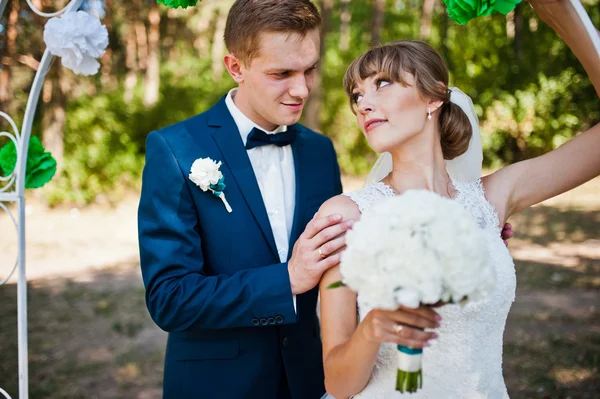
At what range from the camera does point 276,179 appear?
8.98ft

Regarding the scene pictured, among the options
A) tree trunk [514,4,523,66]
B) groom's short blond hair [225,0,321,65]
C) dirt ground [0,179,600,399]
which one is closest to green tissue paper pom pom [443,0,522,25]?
groom's short blond hair [225,0,321,65]

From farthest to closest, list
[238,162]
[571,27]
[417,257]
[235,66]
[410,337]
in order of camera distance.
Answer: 1. [235,66]
2. [238,162]
3. [571,27]
4. [410,337]
5. [417,257]

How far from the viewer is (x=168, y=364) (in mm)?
2615

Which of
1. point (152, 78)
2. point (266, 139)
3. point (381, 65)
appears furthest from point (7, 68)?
point (381, 65)

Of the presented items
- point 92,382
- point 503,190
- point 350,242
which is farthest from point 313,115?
point 350,242

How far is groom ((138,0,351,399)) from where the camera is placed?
231 centimetres

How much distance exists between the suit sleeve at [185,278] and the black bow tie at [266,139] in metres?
0.36

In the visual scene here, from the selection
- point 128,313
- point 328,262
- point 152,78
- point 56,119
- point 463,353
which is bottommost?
point 128,313

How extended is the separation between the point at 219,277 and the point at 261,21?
1058 millimetres

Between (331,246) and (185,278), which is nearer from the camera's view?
(331,246)

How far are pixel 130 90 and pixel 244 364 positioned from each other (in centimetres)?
1280

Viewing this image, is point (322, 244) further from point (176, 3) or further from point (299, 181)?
point (176, 3)

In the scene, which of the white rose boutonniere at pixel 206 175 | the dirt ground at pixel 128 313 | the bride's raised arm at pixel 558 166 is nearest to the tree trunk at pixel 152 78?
the dirt ground at pixel 128 313

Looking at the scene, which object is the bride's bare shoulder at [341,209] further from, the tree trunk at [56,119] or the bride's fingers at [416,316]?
the tree trunk at [56,119]
